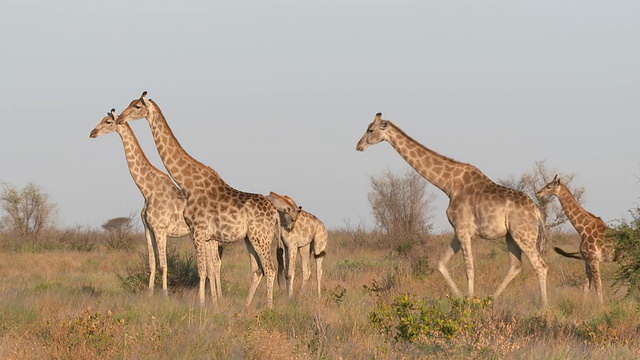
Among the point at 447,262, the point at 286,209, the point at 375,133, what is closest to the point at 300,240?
the point at 286,209

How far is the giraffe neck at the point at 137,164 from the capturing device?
15.1 metres

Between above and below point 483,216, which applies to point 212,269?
below

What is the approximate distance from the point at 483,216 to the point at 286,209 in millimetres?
3435

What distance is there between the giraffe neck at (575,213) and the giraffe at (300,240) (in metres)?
5.05

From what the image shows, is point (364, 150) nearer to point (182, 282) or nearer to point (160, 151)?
point (160, 151)

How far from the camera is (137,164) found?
15297 millimetres

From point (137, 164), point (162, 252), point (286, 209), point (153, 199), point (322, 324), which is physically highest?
point (137, 164)

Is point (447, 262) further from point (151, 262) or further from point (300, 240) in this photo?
point (151, 262)

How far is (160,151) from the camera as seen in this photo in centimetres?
1337

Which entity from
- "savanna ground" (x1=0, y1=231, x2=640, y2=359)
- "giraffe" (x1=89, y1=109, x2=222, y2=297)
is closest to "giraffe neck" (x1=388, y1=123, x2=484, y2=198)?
"savanna ground" (x1=0, y1=231, x2=640, y2=359)

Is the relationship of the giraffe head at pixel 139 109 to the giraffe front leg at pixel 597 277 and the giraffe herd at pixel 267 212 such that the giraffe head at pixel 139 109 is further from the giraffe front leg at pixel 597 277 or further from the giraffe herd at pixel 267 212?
the giraffe front leg at pixel 597 277

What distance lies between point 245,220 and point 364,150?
2493mm

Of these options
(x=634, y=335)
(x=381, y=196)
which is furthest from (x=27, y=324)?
(x=381, y=196)

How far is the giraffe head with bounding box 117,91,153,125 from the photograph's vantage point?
1344 cm
